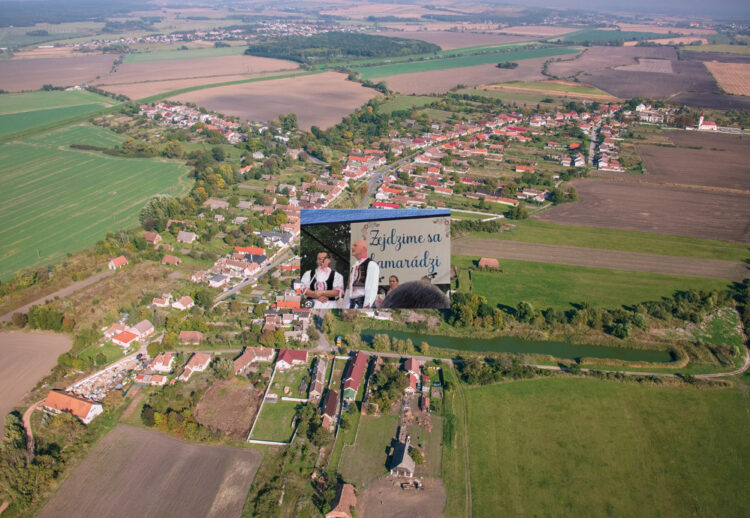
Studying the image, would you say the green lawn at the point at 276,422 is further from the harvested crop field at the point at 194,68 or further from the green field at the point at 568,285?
the harvested crop field at the point at 194,68

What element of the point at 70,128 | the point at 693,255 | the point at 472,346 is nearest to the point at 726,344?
the point at 693,255

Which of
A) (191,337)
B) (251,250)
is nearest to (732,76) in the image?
(251,250)

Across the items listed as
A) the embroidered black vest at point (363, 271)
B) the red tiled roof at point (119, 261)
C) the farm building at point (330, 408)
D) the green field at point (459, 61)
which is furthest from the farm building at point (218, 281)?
the green field at point (459, 61)

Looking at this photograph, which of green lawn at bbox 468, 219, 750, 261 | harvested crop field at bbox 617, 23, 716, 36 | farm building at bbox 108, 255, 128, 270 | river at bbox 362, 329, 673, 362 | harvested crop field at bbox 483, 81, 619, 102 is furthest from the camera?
harvested crop field at bbox 617, 23, 716, 36

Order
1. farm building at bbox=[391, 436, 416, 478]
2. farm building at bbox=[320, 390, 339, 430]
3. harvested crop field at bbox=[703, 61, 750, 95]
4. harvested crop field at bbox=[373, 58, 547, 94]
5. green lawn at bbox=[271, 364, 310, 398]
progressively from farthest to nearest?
1. harvested crop field at bbox=[703, 61, 750, 95]
2. harvested crop field at bbox=[373, 58, 547, 94]
3. green lawn at bbox=[271, 364, 310, 398]
4. farm building at bbox=[320, 390, 339, 430]
5. farm building at bbox=[391, 436, 416, 478]

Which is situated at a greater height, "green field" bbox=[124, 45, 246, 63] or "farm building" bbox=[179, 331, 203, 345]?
"green field" bbox=[124, 45, 246, 63]

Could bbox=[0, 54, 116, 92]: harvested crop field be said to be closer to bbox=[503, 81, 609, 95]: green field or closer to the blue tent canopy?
bbox=[503, 81, 609, 95]: green field

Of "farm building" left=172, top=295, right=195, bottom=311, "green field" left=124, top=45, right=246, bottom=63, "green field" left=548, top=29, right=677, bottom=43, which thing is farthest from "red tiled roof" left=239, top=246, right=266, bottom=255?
"green field" left=548, top=29, right=677, bottom=43

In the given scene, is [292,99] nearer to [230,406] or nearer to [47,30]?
[230,406]
